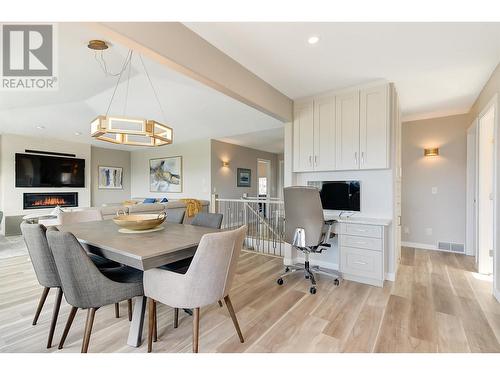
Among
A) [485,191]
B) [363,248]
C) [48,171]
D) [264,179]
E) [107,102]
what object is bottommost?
[363,248]

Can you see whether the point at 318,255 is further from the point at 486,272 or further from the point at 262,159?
the point at 262,159

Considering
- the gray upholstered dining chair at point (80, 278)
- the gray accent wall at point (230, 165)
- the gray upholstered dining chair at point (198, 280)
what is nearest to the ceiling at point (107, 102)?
the gray accent wall at point (230, 165)

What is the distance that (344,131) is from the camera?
3.20 metres

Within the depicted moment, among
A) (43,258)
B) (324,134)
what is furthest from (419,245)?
(43,258)

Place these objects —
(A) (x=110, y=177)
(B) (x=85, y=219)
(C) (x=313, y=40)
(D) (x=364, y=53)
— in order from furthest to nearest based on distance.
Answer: (A) (x=110, y=177) → (B) (x=85, y=219) → (D) (x=364, y=53) → (C) (x=313, y=40)

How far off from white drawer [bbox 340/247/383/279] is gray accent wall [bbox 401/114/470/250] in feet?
7.77

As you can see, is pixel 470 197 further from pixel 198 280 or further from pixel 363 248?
pixel 198 280

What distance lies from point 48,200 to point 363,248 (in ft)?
25.1

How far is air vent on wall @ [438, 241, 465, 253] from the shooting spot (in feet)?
13.3

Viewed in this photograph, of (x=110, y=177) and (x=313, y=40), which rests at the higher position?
(x=313, y=40)

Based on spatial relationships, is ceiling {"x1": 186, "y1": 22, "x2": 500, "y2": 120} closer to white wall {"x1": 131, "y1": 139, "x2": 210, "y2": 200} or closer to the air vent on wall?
the air vent on wall
